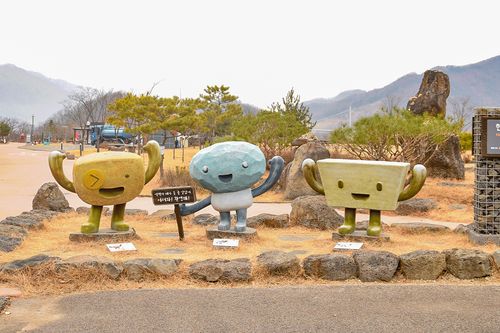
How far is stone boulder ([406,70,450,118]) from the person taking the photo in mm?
21578

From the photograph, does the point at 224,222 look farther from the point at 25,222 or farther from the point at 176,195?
the point at 25,222

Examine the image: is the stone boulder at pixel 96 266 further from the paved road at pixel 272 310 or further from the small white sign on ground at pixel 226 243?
the small white sign on ground at pixel 226 243

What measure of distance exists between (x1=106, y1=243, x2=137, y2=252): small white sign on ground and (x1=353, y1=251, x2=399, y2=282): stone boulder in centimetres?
299

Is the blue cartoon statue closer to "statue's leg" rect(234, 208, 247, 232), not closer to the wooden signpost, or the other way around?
"statue's leg" rect(234, 208, 247, 232)

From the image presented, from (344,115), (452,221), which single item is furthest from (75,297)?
(344,115)

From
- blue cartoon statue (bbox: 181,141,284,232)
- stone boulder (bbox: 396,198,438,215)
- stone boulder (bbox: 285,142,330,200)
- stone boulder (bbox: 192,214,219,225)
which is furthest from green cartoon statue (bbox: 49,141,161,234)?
stone boulder (bbox: 285,142,330,200)

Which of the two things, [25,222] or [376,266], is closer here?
[376,266]

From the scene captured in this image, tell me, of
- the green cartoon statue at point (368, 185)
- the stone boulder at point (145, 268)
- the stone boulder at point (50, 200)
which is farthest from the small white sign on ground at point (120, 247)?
the stone boulder at point (50, 200)

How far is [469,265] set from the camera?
714 cm

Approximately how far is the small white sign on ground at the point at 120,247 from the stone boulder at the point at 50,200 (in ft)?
13.3

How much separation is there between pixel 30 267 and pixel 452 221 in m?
8.57

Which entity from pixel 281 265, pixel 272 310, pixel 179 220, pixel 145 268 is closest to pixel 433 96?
pixel 179 220

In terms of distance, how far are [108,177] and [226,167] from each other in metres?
1.68

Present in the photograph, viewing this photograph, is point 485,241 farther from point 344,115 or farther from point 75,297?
point 344,115
